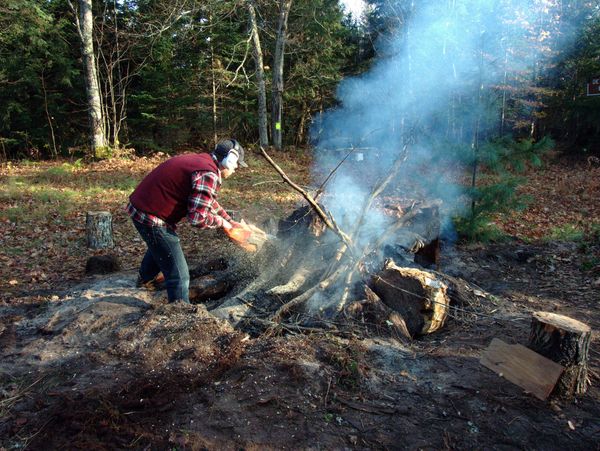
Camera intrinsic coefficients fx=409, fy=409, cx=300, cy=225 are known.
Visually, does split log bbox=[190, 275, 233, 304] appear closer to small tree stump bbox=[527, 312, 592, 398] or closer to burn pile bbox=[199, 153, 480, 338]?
burn pile bbox=[199, 153, 480, 338]

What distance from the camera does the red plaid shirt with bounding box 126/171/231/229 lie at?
3.81 meters

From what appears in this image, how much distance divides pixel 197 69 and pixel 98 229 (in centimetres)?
1376

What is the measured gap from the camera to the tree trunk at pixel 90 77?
43.6ft

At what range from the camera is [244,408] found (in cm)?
284

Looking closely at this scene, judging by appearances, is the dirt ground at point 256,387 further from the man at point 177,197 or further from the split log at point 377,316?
the man at point 177,197

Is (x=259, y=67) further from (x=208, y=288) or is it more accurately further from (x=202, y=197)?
(x=202, y=197)

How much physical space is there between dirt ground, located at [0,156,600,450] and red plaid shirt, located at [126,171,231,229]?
33.8 inches

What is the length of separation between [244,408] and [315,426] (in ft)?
1.66

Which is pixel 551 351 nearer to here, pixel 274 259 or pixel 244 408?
pixel 244 408

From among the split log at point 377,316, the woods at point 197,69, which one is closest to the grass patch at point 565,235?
the split log at point 377,316

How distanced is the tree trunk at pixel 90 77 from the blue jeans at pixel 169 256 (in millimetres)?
11436

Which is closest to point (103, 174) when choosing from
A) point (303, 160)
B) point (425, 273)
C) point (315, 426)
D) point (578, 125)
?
point (303, 160)

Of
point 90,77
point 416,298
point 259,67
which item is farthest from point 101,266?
point 259,67

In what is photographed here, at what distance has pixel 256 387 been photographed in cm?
303
